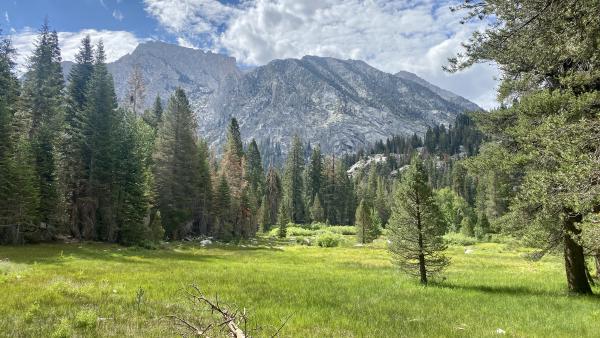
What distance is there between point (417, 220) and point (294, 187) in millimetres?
105678

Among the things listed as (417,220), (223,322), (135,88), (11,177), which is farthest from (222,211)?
(223,322)

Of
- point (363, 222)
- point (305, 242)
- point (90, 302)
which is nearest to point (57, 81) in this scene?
point (305, 242)

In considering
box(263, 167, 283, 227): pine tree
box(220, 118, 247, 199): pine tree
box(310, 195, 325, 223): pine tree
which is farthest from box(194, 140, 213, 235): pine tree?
box(310, 195, 325, 223): pine tree

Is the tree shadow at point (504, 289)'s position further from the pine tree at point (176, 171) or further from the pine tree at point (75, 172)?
the pine tree at point (176, 171)

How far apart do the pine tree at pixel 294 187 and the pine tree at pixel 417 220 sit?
100781 mm

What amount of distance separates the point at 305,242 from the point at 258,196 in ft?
137

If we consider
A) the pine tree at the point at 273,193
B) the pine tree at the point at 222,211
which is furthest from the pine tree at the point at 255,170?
the pine tree at the point at 222,211

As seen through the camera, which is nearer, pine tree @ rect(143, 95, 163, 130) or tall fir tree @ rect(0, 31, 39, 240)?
tall fir tree @ rect(0, 31, 39, 240)

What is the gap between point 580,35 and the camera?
29.9 ft

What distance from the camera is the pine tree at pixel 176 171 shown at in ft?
188

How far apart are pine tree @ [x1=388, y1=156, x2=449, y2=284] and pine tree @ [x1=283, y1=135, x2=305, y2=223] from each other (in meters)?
101

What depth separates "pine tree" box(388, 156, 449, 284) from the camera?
2071cm

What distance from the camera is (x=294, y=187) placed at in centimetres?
12656

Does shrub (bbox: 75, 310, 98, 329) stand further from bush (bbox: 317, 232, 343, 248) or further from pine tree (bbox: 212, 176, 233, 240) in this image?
pine tree (bbox: 212, 176, 233, 240)
